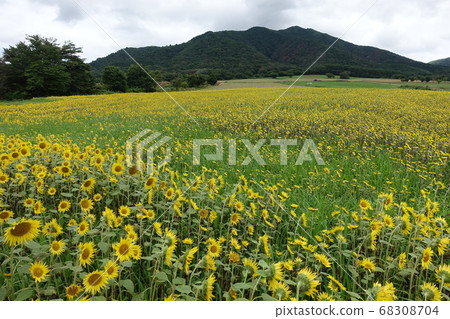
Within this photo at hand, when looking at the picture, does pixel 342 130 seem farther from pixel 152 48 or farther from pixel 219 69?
pixel 152 48

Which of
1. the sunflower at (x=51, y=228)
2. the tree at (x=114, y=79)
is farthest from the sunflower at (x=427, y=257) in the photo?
the tree at (x=114, y=79)

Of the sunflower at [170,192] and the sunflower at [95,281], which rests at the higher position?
the sunflower at [170,192]

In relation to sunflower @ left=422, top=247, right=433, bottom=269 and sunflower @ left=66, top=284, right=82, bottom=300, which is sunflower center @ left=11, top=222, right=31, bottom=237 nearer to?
sunflower @ left=66, top=284, right=82, bottom=300

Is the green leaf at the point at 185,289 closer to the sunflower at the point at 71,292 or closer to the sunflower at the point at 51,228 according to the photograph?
the sunflower at the point at 71,292

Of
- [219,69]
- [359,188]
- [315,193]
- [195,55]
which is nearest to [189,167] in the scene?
[315,193]

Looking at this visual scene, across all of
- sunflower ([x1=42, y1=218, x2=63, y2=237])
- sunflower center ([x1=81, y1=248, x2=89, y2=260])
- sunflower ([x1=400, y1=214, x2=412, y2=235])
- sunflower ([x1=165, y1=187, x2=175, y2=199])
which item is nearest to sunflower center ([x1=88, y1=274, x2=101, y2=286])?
sunflower center ([x1=81, y1=248, x2=89, y2=260])

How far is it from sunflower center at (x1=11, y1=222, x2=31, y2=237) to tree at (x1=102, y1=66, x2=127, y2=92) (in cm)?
3368

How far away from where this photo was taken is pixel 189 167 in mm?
5219

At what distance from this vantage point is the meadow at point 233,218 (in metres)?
1.69

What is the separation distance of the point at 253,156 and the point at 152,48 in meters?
7.26

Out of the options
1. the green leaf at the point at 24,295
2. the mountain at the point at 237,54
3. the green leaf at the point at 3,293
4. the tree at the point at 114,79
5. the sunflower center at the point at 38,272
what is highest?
the tree at the point at 114,79

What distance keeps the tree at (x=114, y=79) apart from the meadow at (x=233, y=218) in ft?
83.8

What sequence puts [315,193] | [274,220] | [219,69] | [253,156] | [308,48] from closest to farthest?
[274,220], [315,193], [253,156], [219,69], [308,48]

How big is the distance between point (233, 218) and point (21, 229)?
63.2 inches
